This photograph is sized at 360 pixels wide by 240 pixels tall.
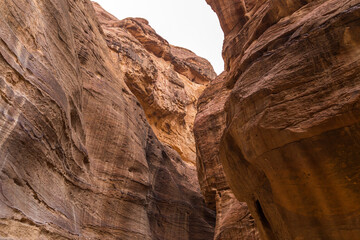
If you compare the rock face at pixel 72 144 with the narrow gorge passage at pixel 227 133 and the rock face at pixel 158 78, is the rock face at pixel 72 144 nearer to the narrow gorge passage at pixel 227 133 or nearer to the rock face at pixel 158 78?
the narrow gorge passage at pixel 227 133

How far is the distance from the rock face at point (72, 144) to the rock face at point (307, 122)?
440 cm

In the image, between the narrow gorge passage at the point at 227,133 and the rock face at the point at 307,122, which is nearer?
the narrow gorge passage at the point at 227,133

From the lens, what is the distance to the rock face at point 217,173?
12172 mm

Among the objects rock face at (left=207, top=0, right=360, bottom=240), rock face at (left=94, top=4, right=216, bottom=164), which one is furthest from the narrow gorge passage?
rock face at (left=94, top=4, right=216, bottom=164)

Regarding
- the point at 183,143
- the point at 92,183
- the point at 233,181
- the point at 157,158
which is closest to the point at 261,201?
the point at 233,181

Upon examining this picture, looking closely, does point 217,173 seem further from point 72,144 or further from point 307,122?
point 307,122

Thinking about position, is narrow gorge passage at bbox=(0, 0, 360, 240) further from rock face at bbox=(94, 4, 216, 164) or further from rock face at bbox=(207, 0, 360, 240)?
rock face at bbox=(94, 4, 216, 164)

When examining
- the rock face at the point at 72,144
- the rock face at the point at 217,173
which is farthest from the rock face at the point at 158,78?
the rock face at the point at 217,173

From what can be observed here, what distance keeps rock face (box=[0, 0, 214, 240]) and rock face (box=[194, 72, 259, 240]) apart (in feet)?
7.96

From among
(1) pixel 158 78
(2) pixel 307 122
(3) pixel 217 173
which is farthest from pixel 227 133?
(1) pixel 158 78

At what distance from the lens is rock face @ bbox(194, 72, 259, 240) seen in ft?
39.9

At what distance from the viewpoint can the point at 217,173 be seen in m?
14.4

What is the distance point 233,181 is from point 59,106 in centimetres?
530

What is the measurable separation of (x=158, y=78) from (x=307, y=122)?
64.7 ft
